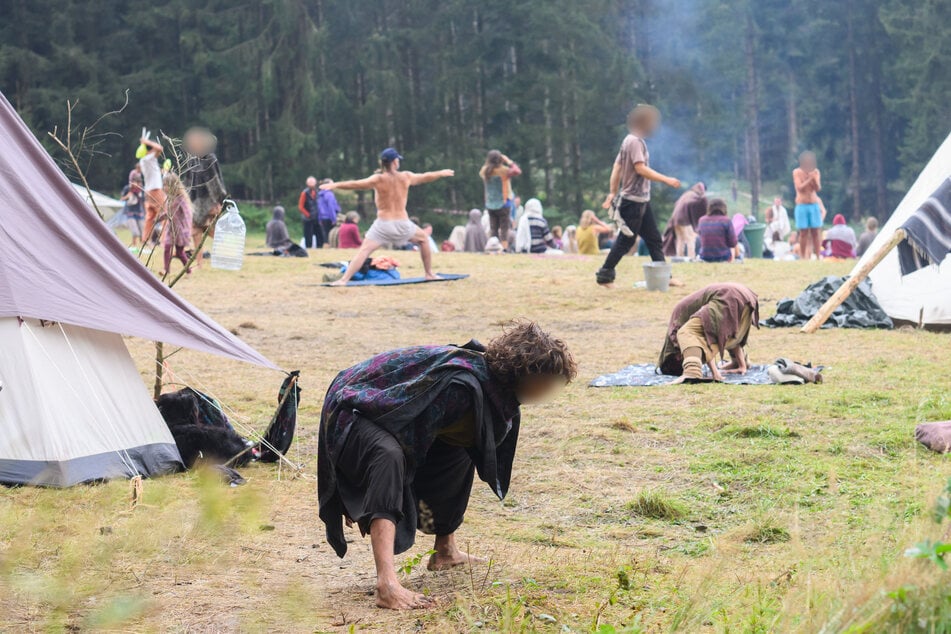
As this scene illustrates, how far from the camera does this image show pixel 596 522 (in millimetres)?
4820

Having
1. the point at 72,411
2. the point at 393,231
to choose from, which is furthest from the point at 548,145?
the point at 72,411

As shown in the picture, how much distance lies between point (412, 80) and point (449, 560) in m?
34.4

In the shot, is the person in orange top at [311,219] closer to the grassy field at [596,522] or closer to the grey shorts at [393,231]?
the grey shorts at [393,231]

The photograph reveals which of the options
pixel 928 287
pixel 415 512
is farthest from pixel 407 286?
pixel 415 512

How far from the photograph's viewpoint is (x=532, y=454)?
6145 millimetres

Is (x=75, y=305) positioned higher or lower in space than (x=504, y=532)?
higher

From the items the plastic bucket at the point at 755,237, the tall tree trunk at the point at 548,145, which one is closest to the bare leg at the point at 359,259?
the plastic bucket at the point at 755,237

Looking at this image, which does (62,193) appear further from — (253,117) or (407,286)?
(253,117)

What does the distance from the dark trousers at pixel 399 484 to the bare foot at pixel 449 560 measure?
0.10 meters

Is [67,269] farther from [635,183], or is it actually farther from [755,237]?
[755,237]

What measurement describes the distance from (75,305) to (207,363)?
11.8 feet

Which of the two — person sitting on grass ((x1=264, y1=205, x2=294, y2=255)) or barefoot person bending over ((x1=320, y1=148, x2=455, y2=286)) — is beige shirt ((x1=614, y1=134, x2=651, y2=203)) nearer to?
barefoot person bending over ((x1=320, y1=148, x2=455, y2=286))

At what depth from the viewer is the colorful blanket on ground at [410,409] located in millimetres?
3643

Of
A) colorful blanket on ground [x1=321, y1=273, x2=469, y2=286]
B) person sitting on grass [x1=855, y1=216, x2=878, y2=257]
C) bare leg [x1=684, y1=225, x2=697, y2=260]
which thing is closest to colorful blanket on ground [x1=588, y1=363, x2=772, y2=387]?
colorful blanket on ground [x1=321, y1=273, x2=469, y2=286]
